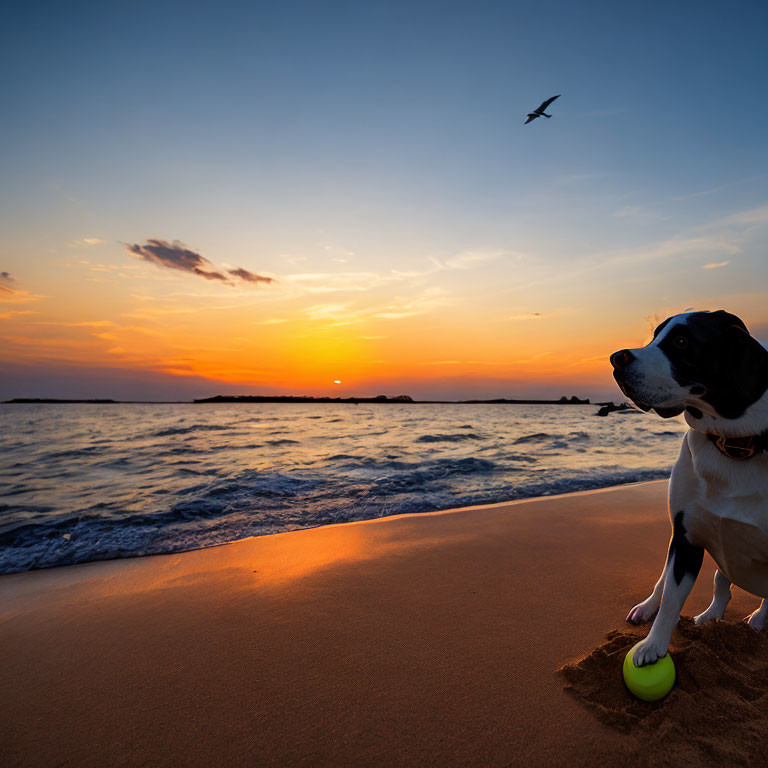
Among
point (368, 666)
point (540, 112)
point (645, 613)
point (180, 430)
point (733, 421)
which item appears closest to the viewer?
point (733, 421)

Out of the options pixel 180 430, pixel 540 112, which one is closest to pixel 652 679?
pixel 540 112

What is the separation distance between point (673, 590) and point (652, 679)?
381 mm

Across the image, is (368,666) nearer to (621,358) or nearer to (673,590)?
(673,590)

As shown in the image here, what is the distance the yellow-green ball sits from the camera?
71.8 inches

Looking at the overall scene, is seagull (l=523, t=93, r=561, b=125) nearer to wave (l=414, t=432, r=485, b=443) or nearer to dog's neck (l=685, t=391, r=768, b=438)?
dog's neck (l=685, t=391, r=768, b=438)

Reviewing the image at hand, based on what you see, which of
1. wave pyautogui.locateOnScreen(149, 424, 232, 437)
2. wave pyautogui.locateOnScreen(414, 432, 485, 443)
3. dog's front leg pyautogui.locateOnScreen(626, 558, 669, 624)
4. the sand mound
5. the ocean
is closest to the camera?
the sand mound

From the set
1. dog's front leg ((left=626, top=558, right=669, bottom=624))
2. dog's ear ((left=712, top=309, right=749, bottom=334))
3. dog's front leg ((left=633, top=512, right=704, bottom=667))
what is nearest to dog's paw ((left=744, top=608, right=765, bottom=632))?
dog's front leg ((left=626, top=558, right=669, bottom=624))

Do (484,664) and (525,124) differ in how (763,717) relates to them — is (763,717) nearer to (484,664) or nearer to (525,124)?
(484,664)

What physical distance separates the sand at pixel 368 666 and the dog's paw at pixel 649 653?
0.16 metres

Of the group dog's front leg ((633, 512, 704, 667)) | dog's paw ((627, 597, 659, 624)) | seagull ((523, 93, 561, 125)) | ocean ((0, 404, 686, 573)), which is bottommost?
ocean ((0, 404, 686, 573))

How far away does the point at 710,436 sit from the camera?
1832 mm

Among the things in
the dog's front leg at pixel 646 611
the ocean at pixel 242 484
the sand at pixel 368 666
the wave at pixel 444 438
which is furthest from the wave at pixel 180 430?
the dog's front leg at pixel 646 611

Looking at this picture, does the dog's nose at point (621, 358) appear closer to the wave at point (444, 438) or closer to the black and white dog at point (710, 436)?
the black and white dog at point (710, 436)

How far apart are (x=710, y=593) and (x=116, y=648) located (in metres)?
3.94
